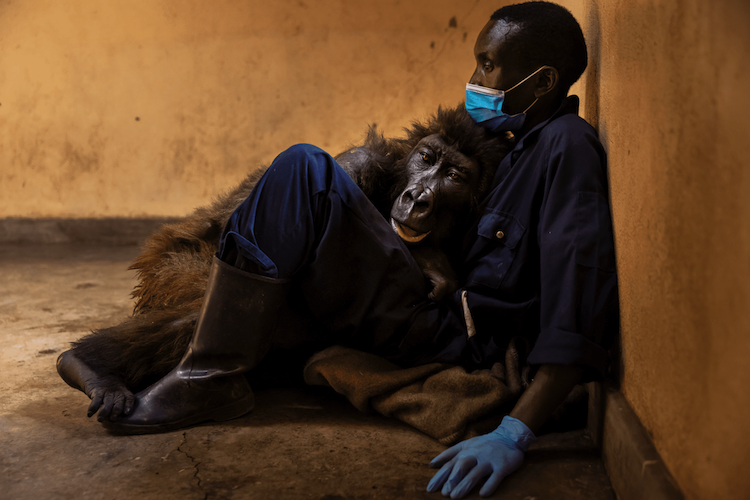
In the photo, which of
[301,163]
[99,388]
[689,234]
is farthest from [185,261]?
[689,234]

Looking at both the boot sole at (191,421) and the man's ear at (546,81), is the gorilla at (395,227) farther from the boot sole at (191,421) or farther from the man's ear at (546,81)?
the man's ear at (546,81)

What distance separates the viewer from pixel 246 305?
145 cm

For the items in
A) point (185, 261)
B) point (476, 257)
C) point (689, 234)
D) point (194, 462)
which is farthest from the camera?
point (185, 261)

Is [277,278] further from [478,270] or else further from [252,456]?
[478,270]

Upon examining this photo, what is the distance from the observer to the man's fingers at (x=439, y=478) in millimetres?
1216

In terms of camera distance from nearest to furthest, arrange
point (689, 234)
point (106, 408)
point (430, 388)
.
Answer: point (689, 234)
point (106, 408)
point (430, 388)

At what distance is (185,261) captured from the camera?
209 cm

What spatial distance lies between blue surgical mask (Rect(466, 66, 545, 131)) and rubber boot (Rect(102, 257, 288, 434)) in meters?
0.76

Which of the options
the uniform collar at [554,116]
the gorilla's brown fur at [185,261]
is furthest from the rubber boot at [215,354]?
the uniform collar at [554,116]

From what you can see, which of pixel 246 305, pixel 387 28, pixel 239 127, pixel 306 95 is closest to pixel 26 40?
pixel 239 127

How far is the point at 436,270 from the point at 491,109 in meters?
0.48

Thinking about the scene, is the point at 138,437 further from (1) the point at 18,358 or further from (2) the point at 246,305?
(1) the point at 18,358

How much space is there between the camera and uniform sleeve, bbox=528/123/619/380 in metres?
1.30

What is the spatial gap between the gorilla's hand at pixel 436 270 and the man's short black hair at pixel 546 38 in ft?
1.90
